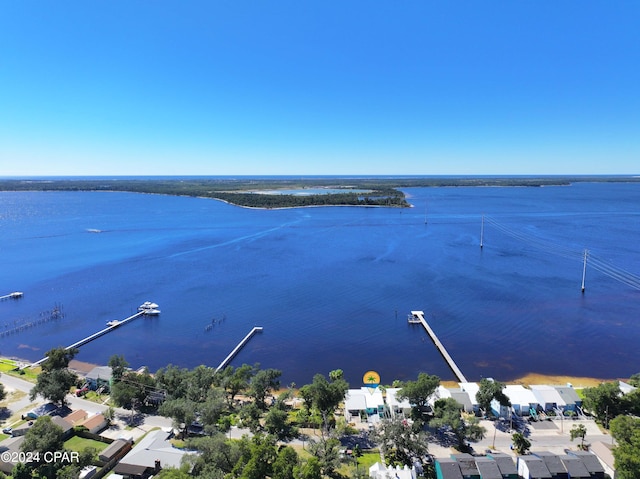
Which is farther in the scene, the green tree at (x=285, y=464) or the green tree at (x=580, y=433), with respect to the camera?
the green tree at (x=580, y=433)

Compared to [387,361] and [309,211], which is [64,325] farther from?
[309,211]

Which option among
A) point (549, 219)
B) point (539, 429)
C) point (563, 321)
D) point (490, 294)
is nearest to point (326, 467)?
point (539, 429)

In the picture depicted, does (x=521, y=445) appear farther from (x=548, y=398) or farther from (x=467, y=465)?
(x=548, y=398)

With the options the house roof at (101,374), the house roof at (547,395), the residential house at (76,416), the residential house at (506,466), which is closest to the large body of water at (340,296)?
the house roof at (547,395)

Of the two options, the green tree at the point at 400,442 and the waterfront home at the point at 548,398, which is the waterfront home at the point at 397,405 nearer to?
the green tree at the point at 400,442

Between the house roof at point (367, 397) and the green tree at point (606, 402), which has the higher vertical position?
the green tree at point (606, 402)

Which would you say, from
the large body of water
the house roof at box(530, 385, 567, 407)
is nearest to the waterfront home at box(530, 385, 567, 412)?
the house roof at box(530, 385, 567, 407)

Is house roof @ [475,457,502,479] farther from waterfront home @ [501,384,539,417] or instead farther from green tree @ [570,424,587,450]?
waterfront home @ [501,384,539,417]
